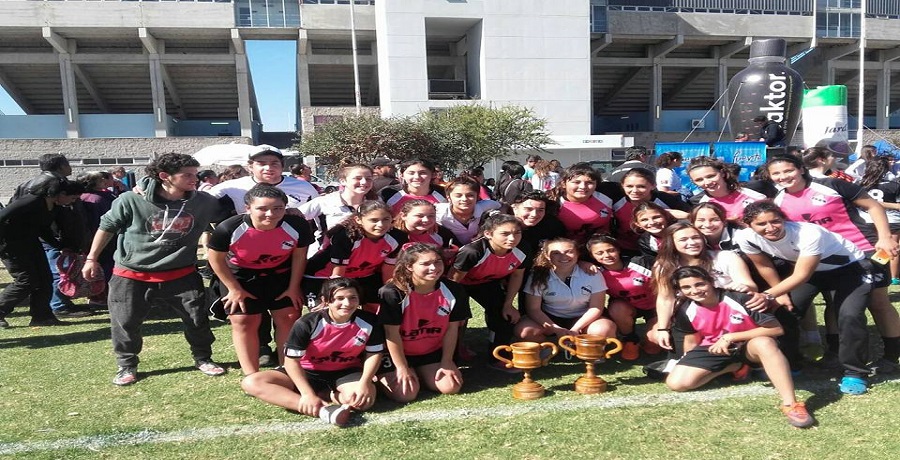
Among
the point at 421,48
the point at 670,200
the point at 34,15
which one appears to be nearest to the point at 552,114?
the point at 421,48

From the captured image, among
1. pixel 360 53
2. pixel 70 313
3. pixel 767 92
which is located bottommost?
pixel 70 313

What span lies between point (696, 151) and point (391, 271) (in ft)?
40.0

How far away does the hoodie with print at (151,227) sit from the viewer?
13.6 feet

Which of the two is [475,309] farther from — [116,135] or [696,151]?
[116,135]

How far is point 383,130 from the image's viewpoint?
22.7 metres

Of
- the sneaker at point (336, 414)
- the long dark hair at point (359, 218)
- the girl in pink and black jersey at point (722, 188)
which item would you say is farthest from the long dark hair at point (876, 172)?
the sneaker at point (336, 414)

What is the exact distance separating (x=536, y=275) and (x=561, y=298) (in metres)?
0.24

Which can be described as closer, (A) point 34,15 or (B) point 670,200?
(B) point 670,200

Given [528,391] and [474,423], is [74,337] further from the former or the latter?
[528,391]

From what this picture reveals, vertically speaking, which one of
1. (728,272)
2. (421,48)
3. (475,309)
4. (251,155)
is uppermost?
(421,48)

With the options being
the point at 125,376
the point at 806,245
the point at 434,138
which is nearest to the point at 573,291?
the point at 806,245

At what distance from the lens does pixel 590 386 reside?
370 cm

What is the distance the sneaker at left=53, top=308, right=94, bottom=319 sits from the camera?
665 cm

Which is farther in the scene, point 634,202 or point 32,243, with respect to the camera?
point 32,243
